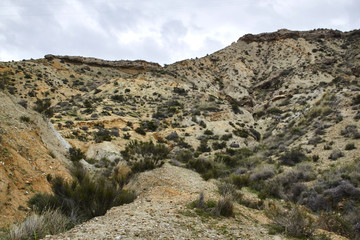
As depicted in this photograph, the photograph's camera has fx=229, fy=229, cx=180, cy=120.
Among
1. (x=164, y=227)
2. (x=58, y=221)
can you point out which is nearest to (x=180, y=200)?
(x=164, y=227)

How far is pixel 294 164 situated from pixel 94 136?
14215 millimetres

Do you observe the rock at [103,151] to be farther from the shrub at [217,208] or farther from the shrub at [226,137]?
the shrub at [226,137]

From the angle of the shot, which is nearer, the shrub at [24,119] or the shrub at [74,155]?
the shrub at [24,119]

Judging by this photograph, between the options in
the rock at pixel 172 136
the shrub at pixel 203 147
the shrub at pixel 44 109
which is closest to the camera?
the shrub at pixel 44 109

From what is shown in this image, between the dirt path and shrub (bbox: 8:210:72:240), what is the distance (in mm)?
253

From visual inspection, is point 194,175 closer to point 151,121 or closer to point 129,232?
point 129,232

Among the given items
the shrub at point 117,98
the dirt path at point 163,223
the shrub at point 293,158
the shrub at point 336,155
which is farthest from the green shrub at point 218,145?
the shrub at point 117,98

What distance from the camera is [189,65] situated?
52.1 m

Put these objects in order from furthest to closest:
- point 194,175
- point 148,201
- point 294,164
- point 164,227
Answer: point 294,164 < point 194,175 < point 148,201 < point 164,227

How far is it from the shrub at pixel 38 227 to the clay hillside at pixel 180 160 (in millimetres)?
20

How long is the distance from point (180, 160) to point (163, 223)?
10.1 m

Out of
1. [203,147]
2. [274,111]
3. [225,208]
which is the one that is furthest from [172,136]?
[274,111]

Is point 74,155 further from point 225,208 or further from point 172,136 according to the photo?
point 172,136

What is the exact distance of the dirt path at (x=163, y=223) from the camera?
13.4 ft
